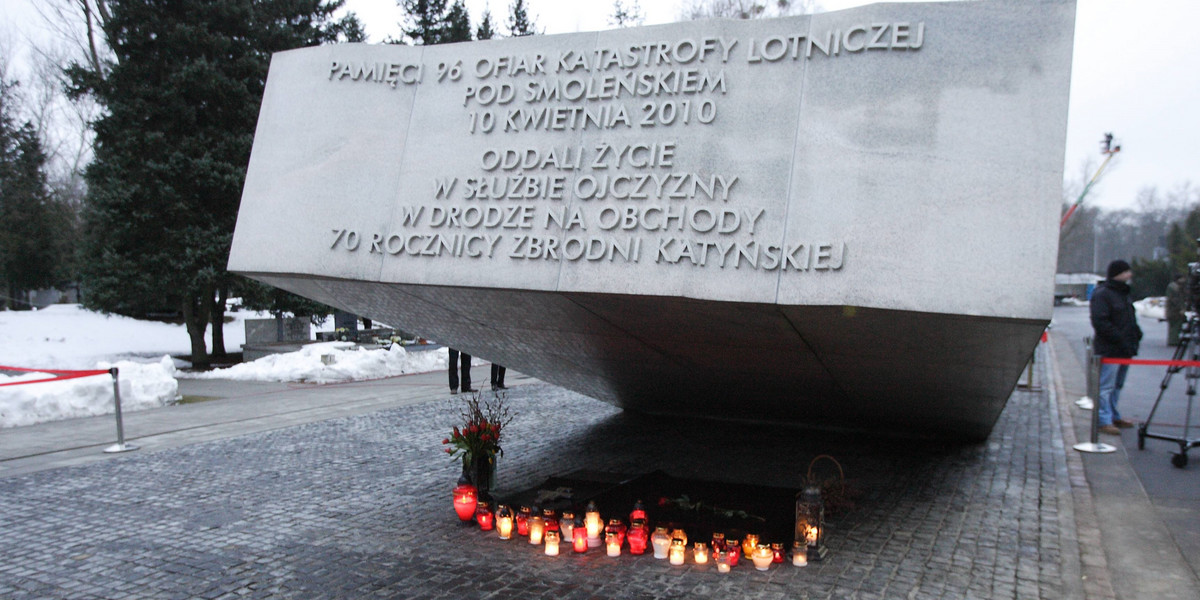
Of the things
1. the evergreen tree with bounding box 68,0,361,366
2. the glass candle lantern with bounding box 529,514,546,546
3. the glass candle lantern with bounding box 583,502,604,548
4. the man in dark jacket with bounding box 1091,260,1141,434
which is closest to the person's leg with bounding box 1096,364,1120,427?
the man in dark jacket with bounding box 1091,260,1141,434

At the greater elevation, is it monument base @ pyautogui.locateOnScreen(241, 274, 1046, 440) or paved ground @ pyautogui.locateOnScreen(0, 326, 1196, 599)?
monument base @ pyautogui.locateOnScreen(241, 274, 1046, 440)

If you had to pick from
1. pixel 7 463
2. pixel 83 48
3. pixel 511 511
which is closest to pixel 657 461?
pixel 511 511

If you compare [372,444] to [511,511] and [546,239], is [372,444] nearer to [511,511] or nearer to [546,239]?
[511,511]

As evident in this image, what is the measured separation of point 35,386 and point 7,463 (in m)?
3.65

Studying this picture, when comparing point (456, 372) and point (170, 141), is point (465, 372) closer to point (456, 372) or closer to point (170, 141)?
point (456, 372)

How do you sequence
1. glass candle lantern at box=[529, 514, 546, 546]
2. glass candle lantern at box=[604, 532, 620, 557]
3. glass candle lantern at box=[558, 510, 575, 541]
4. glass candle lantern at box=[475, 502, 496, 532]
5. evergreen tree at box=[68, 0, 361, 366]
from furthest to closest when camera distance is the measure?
1. evergreen tree at box=[68, 0, 361, 366]
2. glass candle lantern at box=[475, 502, 496, 532]
3. glass candle lantern at box=[529, 514, 546, 546]
4. glass candle lantern at box=[558, 510, 575, 541]
5. glass candle lantern at box=[604, 532, 620, 557]

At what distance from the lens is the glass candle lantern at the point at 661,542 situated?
5066mm

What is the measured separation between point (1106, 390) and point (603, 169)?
23.1ft

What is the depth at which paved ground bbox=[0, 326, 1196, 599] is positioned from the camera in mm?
4695

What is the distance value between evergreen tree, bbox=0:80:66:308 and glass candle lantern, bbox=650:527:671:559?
3395 centimetres

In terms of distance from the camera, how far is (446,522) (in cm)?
602

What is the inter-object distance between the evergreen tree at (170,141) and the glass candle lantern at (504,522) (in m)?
14.2

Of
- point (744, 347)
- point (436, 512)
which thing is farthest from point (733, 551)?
point (436, 512)

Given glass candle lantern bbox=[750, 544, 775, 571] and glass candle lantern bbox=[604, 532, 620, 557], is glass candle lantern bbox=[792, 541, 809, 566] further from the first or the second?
glass candle lantern bbox=[604, 532, 620, 557]
